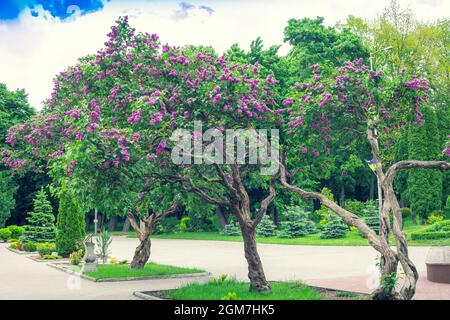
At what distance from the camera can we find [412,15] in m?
43.8

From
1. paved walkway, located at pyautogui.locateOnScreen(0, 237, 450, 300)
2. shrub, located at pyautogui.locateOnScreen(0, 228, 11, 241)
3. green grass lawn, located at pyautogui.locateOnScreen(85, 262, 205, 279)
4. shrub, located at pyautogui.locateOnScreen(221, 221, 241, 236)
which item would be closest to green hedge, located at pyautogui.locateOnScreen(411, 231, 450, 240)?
paved walkway, located at pyautogui.locateOnScreen(0, 237, 450, 300)

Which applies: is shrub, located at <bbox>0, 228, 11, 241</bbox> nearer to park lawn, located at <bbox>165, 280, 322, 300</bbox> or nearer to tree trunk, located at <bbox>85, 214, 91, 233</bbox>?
tree trunk, located at <bbox>85, 214, 91, 233</bbox>

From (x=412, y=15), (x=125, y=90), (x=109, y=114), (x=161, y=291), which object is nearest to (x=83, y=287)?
(x=161, y=291)

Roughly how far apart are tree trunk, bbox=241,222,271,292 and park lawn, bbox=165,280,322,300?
0.19 metres

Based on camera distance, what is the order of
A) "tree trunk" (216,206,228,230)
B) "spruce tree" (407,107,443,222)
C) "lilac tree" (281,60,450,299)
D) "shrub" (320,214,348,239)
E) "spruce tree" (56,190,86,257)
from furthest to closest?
"tree trunk" (216,206,228,230) < "spruce tree" (407,107,443,222) < "shrub" (320,214,348,239) < "spruce tree" (56,190,86,257) < "lilac tree" (281,60,450,299)

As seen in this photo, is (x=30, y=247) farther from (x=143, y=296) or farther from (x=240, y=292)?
(x=240, y=292)

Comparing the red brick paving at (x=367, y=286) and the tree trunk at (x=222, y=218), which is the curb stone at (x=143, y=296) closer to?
the red brick paving at (x=367, y=286)

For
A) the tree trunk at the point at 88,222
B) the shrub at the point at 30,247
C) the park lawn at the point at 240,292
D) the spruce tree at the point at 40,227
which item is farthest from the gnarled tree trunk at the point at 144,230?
the tree trunk at the point at 88,222

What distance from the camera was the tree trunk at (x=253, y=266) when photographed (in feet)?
37.4

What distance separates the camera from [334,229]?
104 ft

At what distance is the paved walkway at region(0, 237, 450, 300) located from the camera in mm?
12797

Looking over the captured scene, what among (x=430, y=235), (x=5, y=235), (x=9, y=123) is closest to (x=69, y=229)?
(x=430, y=235)

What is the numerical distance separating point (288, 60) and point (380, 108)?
95.5 ft

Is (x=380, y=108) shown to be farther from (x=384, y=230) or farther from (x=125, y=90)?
(x=125, y=90)
